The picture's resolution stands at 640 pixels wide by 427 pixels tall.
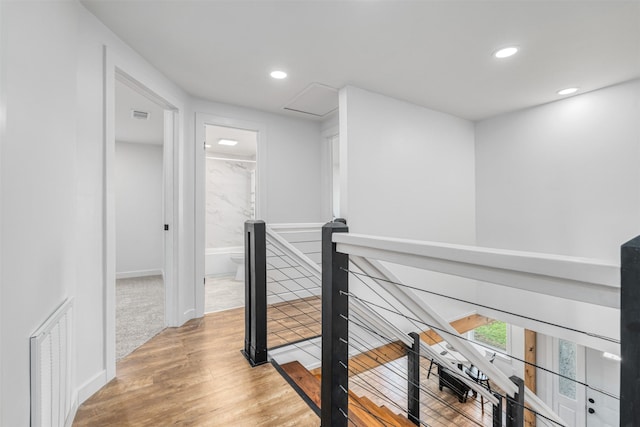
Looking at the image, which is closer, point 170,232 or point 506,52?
point 506,52

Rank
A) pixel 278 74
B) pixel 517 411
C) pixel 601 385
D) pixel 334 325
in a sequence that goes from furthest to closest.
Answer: pixel 601 385
pixel 278 74
pixel 517 411
pixel 334 325

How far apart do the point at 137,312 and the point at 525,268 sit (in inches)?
148

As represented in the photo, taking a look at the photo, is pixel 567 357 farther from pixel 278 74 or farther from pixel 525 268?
pixel 278 74

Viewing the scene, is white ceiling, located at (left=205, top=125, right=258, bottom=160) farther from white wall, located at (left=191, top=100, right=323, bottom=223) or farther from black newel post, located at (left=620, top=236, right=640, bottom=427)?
black newel post, located at (left=620, top=236, right=640, bottom=427)

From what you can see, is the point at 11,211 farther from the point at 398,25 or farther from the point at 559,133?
the point at 559,133

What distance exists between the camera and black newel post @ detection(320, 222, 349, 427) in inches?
A: 43.8

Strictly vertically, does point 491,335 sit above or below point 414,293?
below

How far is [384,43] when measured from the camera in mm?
2025

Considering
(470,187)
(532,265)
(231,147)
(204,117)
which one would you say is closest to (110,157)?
(204,117)

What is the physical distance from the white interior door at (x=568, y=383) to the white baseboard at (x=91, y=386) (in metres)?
4.74

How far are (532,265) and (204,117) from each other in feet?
10.3

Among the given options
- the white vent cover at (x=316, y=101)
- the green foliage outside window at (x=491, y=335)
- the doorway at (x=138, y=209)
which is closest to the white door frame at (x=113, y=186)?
the white vent cover at (x=316, y=101)

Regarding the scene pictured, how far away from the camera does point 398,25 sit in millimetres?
1825

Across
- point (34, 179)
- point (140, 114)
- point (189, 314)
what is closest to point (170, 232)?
point (189, 314)
